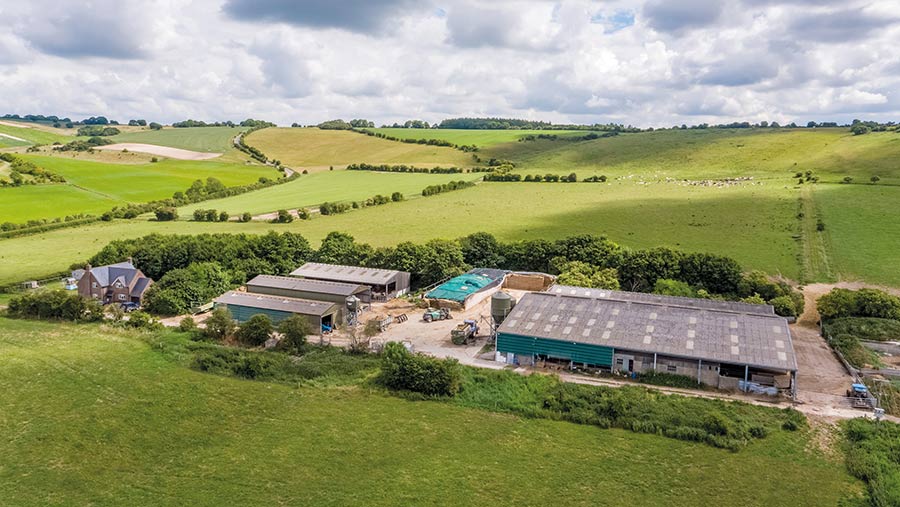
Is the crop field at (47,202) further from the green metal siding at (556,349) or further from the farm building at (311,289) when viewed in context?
the green metal siding at (556,349)

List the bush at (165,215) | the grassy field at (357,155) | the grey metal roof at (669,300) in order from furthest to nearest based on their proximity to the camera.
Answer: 1. the grassy field at (357,155)
2. the bush at (165,215)
3. the grey metal roof at (669,300)

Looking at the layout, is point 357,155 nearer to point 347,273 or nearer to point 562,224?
point 562,224

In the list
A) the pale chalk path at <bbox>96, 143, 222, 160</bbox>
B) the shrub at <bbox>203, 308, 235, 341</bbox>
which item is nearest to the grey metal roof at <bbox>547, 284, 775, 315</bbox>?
the shrub at <bbox>203, 308, 235, 341</bbox>

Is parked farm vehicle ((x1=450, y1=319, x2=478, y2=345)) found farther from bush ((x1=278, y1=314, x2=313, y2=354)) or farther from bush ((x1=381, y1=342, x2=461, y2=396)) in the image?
bush ((x1=278, y1=314, x2=313, y2=354))

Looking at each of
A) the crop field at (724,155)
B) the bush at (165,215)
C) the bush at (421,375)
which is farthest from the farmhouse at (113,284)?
the crop field at (724,155)

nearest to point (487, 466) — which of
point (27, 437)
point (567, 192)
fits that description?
point (27, 437)
